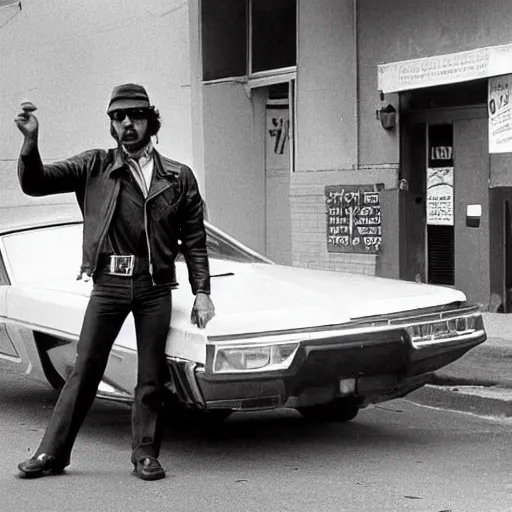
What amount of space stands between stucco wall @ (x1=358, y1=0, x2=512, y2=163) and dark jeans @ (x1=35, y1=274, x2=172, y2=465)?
7.36m

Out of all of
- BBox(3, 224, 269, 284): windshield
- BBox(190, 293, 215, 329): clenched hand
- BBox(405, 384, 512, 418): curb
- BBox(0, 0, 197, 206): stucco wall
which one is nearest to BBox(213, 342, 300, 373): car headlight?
BBox(190, 293, 215, 329): clenched hand

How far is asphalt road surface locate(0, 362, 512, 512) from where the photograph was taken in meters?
5.74

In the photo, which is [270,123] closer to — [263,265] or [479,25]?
[479,25]

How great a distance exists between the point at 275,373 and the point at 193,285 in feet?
1.98

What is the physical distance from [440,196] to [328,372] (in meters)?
7.65

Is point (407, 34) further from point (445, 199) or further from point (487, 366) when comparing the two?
point (487, 366)

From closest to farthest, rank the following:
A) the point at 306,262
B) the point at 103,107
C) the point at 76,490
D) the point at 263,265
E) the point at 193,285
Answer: the point at 76,490 → the point at 193,285 → the point at 263,265 → the point at 306,262 → the point at 103,107

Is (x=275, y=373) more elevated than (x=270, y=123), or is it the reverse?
(x=270, y=123)

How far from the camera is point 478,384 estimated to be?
895 cm

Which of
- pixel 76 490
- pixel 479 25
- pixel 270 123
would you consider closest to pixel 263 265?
pixel 76 490

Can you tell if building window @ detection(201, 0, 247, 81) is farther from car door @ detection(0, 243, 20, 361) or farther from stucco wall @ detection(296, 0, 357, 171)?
car door @ detection(0, 243, 20, 361)

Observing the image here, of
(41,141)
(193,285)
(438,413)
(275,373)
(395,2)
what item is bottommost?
(438,413)

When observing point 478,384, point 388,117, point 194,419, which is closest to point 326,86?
point 388,117

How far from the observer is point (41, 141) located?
62.0 ft
